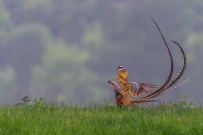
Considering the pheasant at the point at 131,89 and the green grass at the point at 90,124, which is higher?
the pheasant at the point at 131,89

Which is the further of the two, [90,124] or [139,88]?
[139,88]

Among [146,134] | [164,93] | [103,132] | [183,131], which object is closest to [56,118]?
[103,132]

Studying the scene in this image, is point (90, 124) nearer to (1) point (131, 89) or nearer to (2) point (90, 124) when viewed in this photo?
(2) point (90, 124)

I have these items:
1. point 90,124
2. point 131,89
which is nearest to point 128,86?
point 131,89

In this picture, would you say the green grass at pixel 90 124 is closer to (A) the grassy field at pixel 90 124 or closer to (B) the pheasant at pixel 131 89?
(A) the grassy field at pixel 90 124

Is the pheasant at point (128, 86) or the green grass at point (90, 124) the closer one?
the green grass at point (90, 124)

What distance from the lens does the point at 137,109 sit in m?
12.5

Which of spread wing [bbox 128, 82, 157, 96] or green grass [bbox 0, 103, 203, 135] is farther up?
spread wing [bbox 128, 82, 157, 96]

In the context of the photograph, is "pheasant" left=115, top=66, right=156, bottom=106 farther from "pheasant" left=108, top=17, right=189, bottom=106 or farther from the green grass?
the green grass

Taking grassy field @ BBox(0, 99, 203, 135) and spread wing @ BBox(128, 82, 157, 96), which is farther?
spread wing @ BBox(128, 82, 157, 96)

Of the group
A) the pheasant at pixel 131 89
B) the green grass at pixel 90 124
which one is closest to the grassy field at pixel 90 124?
the green grass at pixel 90 124

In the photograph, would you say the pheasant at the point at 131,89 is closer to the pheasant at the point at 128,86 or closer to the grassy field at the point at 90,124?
the pheasant at the point at 128,86

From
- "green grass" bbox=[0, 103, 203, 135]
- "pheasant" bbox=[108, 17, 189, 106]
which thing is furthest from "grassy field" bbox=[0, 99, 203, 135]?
"pheasant" bbox=[108, 17, 189, 106]

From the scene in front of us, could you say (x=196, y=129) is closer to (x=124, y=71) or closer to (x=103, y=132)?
(x=103, y=132)
